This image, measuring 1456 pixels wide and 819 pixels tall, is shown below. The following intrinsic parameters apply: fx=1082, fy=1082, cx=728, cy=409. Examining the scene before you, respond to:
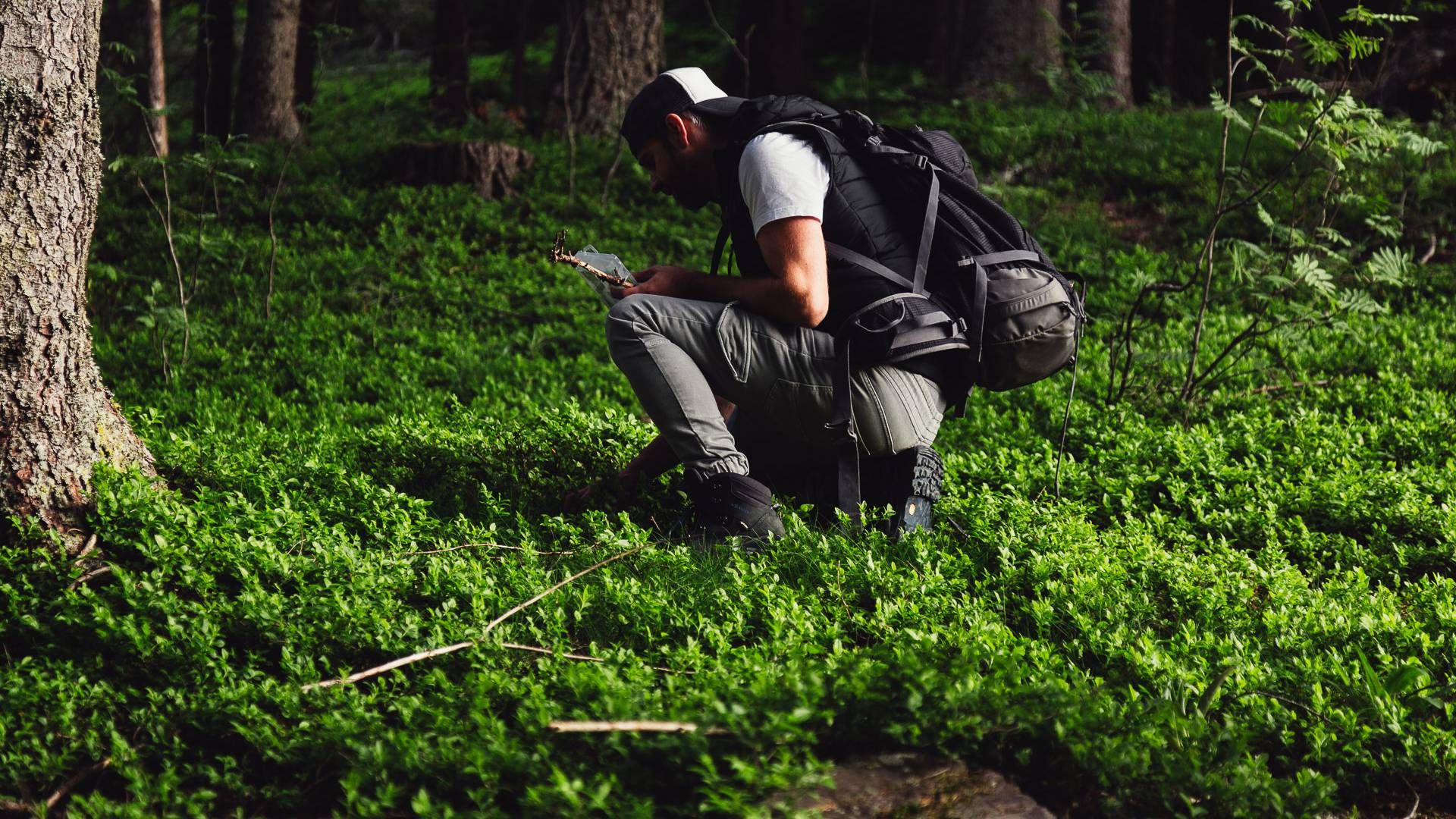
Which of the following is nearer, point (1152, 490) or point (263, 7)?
point (1152, 490)

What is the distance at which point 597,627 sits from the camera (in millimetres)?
3371

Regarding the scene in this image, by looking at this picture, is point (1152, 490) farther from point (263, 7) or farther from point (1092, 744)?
point (263, 7)

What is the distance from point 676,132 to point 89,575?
2.46 m

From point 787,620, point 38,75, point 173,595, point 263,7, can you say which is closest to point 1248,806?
point 787,620

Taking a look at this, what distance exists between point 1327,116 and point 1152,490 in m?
2.25

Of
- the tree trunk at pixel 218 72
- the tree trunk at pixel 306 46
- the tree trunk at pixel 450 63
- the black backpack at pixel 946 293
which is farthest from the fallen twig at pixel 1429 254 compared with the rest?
the tree trunk at pixel 306 46

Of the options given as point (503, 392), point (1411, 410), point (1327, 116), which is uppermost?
point (1327, 116)

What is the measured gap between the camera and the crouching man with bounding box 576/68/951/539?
3.94 meters

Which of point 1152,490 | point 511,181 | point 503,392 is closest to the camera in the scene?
point 1152,490

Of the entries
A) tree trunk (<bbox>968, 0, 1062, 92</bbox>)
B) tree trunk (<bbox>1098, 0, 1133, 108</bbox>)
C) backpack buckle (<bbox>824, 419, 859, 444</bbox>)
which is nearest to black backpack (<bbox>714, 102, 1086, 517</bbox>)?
backpack buckle (<bbox>824, 419, 859, 444</bbox>)

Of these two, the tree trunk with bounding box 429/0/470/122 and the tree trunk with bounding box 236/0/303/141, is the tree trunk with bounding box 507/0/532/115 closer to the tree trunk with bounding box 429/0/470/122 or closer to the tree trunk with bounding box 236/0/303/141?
the tree trunk with bounding box 429/0/470/122

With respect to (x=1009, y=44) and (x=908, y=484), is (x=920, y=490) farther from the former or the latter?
(x=1009, y=44)

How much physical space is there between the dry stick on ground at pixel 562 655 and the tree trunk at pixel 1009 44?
11189 millimetres

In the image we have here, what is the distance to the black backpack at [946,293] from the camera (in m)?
3.88
